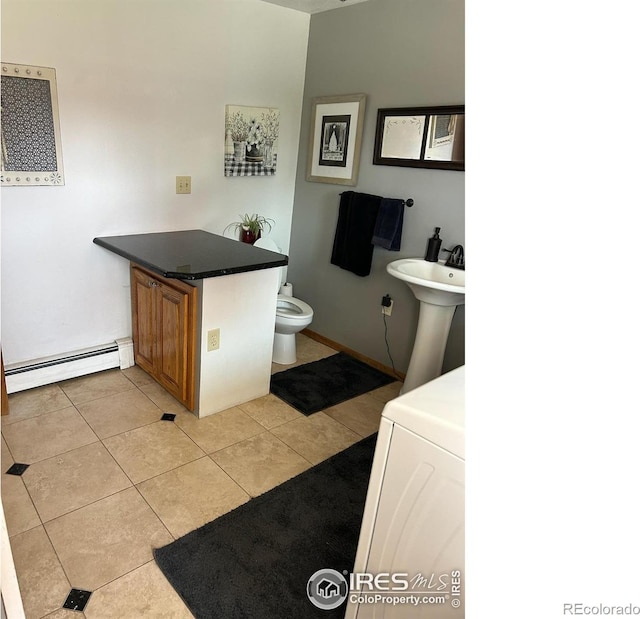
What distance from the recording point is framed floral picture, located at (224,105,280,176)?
10.4 ft

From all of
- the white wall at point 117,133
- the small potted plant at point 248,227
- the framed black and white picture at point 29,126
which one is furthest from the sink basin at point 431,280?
the framed black and white picture at point 29,126

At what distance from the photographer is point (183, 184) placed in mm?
3061

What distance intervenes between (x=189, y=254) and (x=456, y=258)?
4.97 feet

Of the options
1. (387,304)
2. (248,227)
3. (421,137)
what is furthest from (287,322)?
(421,137)

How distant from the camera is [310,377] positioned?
3.18m

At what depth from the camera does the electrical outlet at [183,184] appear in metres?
3.04

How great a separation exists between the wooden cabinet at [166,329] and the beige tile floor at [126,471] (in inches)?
5.2

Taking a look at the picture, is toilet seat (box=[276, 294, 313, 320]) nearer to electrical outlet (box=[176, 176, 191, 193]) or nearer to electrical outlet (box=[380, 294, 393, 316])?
electrical outlet (box=[380, 294, 393, 316])

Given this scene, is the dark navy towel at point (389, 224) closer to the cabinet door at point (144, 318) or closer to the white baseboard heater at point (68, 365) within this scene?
the cabinet door at point (144, 318)

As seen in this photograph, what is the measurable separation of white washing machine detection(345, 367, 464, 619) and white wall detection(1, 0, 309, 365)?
2360 millimetres

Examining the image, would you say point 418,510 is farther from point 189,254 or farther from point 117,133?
point 117,133

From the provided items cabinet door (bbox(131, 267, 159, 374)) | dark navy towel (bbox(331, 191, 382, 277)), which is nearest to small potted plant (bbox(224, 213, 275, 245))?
dark navy towel (bbox(331, 191, 382, 277))
